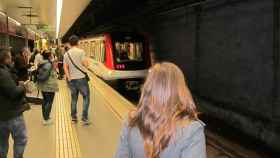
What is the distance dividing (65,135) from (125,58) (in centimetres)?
807

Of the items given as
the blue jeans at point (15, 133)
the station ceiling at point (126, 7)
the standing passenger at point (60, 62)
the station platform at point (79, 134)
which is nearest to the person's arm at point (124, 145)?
the blue jeans at point (15, 133)

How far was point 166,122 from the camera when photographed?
1.95 m

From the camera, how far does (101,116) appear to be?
8.62 m

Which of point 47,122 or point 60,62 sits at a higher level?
point 60,62

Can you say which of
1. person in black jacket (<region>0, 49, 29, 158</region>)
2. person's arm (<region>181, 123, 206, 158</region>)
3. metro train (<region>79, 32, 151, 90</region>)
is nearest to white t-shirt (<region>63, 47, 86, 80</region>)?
person in black jacket (<region>0, 49, 29, 158</region>)

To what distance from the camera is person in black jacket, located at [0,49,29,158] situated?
423cm

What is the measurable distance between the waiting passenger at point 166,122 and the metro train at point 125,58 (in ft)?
40.9

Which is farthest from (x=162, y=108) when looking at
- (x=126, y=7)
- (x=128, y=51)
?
(x=126, y=7)

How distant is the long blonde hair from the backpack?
592cm

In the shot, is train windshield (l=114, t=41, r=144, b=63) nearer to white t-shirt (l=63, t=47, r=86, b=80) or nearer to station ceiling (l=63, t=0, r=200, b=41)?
station ceiling (l=63, t=0, r=200, b=41)

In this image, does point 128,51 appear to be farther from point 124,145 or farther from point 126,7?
point 124,145

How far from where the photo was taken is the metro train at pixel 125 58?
14.6 m

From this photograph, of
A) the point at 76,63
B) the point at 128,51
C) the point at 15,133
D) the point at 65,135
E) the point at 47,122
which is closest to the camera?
the point at 15,133

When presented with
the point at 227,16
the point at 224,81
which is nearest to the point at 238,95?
the point at 224,81
